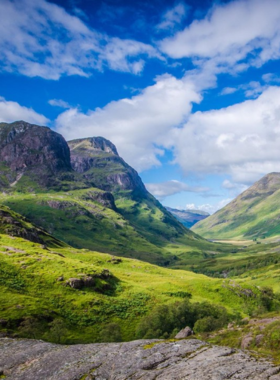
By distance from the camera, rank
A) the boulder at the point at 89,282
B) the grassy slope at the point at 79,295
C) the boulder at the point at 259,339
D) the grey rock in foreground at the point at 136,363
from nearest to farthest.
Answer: the grey rock in foreground at the point at 136,363, the boulder at the point at 259,339, the grassy slope at the point at 79,295, the boulder at the point at 89,282

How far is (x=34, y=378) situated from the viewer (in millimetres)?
32969

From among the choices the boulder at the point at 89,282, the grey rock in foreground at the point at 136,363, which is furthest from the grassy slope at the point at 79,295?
the grey rock in foreground at the point at 136,363

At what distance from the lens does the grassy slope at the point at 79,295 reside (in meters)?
79.8

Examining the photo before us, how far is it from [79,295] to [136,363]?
7152cm

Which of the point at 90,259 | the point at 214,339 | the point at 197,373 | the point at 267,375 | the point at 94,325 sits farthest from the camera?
the point at 90,259

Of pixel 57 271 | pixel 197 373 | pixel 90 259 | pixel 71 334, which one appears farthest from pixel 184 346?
pixel 90 259

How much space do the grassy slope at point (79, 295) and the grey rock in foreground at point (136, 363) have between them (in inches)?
1273

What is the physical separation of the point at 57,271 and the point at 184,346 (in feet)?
278

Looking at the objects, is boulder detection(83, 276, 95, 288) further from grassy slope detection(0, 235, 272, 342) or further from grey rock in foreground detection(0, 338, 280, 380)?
grey rock in foreground detection(0, 338, 280, 380)

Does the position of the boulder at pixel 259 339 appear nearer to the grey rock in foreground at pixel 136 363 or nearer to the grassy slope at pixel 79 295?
the grey rock in foreground at pixel 136 363

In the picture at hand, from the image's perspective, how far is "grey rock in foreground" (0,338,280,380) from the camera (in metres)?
26.6

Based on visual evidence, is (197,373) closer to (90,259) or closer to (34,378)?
(34,378)

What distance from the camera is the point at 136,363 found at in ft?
106

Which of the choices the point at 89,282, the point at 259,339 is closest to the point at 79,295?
the point at 89,282
